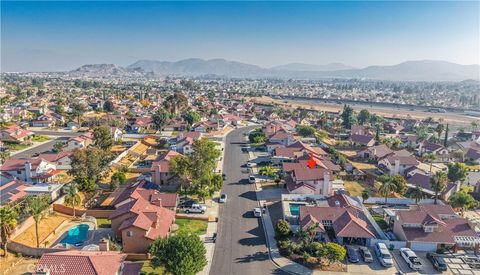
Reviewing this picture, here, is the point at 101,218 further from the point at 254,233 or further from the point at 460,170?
the point at 460,170

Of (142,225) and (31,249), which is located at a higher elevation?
(142,225)

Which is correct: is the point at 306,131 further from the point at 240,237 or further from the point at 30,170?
the point at 30,170

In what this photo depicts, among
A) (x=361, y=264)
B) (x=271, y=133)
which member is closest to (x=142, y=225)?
(x=361, y=264)

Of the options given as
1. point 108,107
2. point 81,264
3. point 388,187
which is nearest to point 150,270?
point 81,264

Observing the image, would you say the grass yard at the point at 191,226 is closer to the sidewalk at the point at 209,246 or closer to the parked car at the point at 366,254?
the sidewalk at the point at 209,246

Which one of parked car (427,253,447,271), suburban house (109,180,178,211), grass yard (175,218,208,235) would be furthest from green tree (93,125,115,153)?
parked car (427,253,447,271)

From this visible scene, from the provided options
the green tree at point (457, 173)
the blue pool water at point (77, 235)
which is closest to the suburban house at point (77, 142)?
the blue pool water at point (77, 235)
